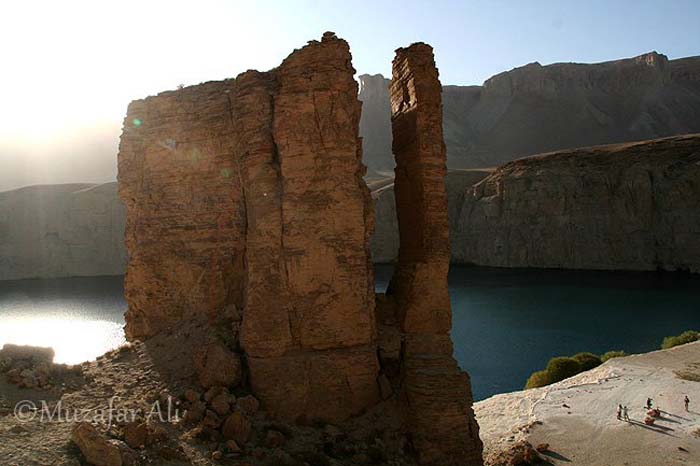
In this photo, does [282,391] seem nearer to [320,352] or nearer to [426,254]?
[320,352]

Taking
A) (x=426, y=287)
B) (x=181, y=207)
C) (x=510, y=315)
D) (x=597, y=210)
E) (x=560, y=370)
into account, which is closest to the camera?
(x=181, y=207)

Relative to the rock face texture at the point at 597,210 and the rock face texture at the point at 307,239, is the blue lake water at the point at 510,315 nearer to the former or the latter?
the rock face texture at the point at 597,210

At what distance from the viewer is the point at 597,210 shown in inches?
2532

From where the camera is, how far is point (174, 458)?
871cm

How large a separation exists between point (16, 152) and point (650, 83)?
145 meters

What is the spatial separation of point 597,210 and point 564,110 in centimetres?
6937

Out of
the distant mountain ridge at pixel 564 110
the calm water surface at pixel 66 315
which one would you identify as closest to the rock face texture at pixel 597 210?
the calm water surface at pixel 66 315

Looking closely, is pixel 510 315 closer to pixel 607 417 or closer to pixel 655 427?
pixel 607 417

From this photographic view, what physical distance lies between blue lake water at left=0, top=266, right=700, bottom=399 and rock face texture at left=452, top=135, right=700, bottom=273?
2.49m

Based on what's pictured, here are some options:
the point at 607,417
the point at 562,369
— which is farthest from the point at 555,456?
the point at 562,369

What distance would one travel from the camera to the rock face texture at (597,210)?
2363 inches

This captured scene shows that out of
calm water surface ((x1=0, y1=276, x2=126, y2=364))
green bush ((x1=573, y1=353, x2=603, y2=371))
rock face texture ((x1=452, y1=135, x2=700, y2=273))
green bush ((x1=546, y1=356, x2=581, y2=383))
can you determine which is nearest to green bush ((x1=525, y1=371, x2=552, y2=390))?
green bush ((x1=546, y1=356, x2=581, y2=383))

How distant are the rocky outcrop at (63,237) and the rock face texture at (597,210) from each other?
4444cm

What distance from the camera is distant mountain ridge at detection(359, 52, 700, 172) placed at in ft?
397
